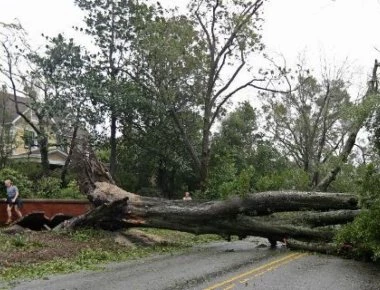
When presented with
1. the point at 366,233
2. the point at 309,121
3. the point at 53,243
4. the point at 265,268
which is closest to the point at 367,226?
the point at 366,233

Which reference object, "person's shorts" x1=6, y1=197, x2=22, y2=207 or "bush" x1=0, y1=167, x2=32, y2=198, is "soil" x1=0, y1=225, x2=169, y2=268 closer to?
"person's shorts" x1=6, y1=197, x2=22, y2=207

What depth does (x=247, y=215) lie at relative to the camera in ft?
51.6

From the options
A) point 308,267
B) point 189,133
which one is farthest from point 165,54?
point 308,267

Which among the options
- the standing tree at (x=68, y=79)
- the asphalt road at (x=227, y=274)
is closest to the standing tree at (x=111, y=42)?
the standing tree at (x=68, y=79)

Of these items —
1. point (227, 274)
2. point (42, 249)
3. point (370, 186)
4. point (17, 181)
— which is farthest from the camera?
point (17, 181)

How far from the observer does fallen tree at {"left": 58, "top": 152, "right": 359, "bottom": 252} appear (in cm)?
1491

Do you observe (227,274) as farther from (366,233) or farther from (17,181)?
(17,181)

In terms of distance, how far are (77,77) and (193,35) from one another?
7126 millimetres

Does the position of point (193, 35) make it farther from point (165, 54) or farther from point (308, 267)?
point (308, 267)

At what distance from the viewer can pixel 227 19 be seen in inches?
1208

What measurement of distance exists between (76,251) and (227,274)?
4.59 meters

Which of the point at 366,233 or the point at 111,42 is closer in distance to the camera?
the point at 366,233

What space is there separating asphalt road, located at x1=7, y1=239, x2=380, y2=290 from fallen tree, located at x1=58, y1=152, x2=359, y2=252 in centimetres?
152

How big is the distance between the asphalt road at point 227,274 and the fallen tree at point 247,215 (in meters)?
1.52
